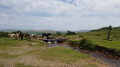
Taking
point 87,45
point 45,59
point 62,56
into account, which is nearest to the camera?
point 45,59

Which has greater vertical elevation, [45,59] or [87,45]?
[87,45]

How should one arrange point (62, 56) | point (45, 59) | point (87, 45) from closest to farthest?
point (45, 59) → point (62, 56) → point (87, 45)

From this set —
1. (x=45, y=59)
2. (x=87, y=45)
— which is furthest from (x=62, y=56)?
(x=87, y=45)

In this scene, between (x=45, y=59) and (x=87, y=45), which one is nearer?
(x=45, y=59)

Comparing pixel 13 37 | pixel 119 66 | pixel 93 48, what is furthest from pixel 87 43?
pixel 13 37

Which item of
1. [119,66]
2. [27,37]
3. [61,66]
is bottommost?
[119,66]

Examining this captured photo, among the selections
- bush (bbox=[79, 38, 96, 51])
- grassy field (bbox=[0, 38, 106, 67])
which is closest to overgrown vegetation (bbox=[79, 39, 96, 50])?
bush (bbox=[79, 38, 96, 51])

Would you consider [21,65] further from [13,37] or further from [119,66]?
[13,37]

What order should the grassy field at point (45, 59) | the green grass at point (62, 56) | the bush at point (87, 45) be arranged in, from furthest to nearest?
the bush at point (87, 45), the green grass at point (62, 56), the grassy field at point (45, 59)

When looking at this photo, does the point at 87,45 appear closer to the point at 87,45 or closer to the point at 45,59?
the point at 87,45

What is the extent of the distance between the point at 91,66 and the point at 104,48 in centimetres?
1585

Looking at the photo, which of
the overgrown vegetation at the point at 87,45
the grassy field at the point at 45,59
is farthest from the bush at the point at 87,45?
the grassy field at the point at 45,59

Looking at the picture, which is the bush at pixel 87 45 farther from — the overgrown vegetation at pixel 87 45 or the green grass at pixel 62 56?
the green grass at pixel 62 56

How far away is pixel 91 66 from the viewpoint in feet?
49.0
